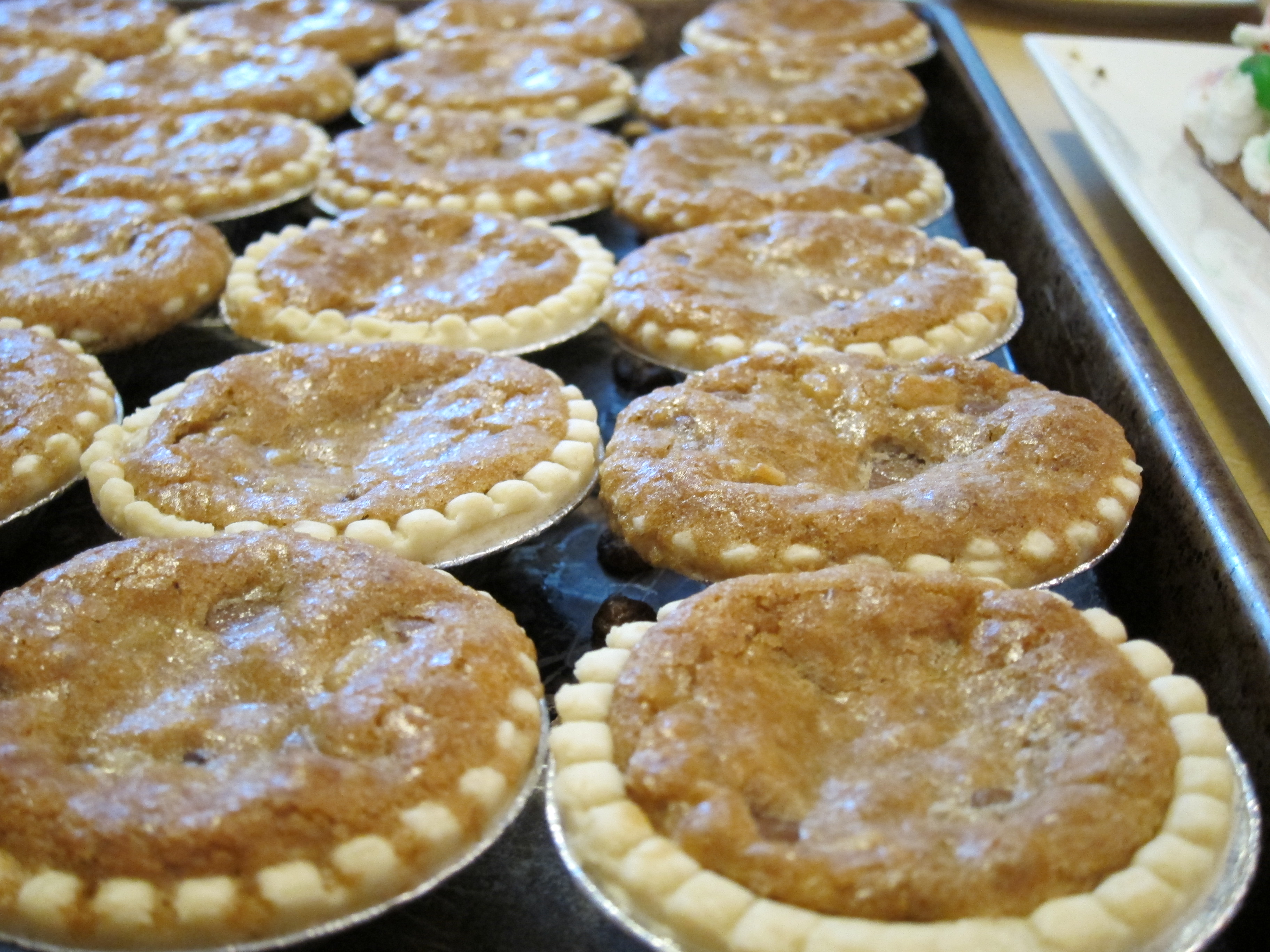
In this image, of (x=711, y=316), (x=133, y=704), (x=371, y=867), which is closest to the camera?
(x=371, y=867)

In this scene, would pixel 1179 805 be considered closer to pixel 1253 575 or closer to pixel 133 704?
pixel 1253 575

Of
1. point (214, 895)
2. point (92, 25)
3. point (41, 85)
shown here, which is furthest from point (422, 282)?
point (92, 25)

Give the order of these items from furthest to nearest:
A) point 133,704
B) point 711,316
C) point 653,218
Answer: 1. point 653,218
2. point 711,316
3. point 133,704

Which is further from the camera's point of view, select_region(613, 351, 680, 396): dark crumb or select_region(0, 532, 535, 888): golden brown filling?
select_region(613, 351, 680, 396): dark crumb

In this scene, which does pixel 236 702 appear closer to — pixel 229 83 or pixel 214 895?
pixel 214 895

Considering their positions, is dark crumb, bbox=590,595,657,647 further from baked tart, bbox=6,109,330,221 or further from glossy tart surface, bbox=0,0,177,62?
glossy tart surface, bbox=0,0,177,62

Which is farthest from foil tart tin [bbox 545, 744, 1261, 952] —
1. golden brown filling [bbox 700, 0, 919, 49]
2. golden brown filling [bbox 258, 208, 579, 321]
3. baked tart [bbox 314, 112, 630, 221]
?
golden brown filling [bbox 700, 0, 919, 49]

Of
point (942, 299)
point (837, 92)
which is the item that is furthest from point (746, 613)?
point (837, 92)
